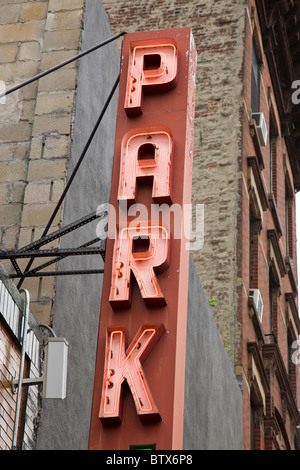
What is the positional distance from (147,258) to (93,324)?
3.02 metres

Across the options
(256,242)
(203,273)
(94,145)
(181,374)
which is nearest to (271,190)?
(256,242)

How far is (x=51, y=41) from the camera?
13195 mm

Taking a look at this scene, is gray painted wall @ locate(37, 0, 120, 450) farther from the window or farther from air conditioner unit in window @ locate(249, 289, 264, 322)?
the window

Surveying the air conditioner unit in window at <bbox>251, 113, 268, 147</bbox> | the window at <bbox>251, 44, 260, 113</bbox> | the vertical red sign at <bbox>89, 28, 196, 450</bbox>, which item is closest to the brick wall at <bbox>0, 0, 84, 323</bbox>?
the vertical red sign at <bbox>89, 28, 196, 450</bbox>

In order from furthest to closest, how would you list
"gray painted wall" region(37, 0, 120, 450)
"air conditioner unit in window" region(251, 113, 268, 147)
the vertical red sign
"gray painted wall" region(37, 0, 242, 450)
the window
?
1. the window
2. "air conditioner unit in window" region(251, 113, 268, 147)
3. "gray painted wall" region(37, 0, 242, 450)
4. "gray painted wall" region(37, 0, 120, 450)
5. the vertical red sign

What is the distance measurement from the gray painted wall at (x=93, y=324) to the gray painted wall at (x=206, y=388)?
0.01 meters

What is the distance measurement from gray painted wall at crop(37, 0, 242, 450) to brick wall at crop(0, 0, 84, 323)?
0.56 ft

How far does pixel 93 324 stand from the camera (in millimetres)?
12383

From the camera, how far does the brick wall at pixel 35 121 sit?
11812 millimetres

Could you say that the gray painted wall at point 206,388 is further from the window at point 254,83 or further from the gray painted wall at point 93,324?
the window at point 254,83

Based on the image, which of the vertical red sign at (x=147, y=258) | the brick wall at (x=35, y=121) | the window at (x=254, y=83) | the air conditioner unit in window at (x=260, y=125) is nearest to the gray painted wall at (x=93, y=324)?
the brick wall at (x=35, y=121)

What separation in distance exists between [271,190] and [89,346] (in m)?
11.9

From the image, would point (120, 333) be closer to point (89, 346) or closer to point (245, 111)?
point (89, 346)

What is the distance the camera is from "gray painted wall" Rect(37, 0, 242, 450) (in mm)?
11336
